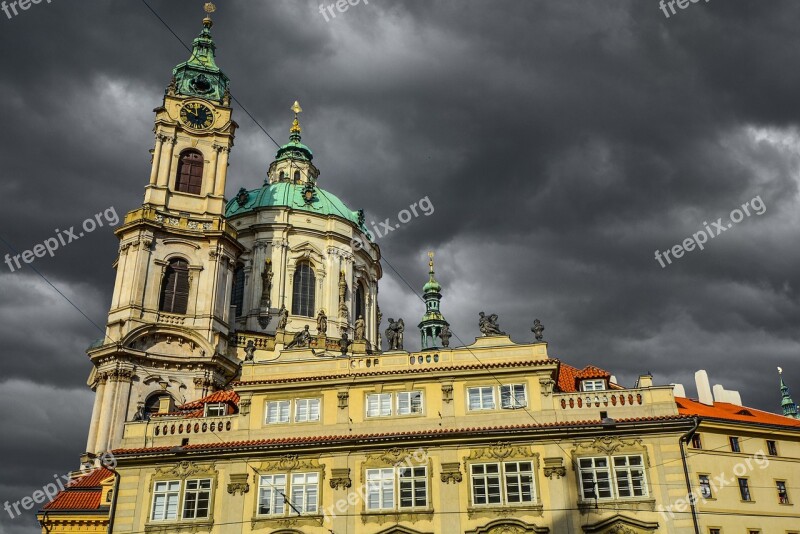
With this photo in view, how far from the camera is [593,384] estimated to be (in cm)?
3641

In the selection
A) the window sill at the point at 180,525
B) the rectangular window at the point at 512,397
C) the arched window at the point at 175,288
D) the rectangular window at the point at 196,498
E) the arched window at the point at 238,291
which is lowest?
the window sill at the point at 180,525

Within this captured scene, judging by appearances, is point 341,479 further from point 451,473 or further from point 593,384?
point 593,384

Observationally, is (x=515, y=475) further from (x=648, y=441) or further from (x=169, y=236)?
(x=169, y=236)

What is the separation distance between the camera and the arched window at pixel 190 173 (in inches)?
2463

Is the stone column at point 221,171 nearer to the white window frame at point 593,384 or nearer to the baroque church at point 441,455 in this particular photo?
the baroque church at point 441,455

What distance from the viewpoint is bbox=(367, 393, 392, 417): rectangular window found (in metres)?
34.7

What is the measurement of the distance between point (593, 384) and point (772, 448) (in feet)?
28.7

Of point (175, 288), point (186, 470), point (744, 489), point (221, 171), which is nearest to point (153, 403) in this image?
point (175, 288)

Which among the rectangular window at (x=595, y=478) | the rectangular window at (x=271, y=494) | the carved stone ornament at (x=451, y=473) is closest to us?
the rectangular window at (x=595, y=478)

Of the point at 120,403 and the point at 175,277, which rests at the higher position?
the point at 175,277

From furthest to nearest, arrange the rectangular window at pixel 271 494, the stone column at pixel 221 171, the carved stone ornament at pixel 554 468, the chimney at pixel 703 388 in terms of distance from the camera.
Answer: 1. the stone column at pixel 221 171
2. the chimney at pixel 703 388
3. the rectangular window at pixel 271 494
4. the carved stone ornament at pixel 554 468

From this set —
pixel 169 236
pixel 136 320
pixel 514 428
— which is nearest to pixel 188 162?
pixel 169 236

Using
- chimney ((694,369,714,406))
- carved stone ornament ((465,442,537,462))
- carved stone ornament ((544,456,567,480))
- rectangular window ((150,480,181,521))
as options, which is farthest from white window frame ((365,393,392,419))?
chimney ((694,369,714,406))

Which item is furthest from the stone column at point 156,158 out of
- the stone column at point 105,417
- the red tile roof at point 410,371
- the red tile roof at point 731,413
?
the red tile roof at point 731,413
